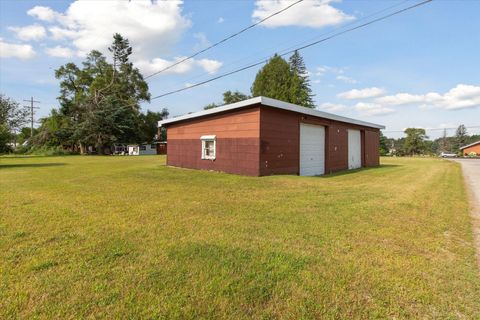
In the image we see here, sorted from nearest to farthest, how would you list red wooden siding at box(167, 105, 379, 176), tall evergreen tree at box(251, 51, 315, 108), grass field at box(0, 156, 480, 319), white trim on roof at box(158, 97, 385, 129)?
1. grass field at box(0, 156, 480, 319)
2. white trim on roof at box(158, 97, 385, 129)
3. red wooden siding at box(167, 105, 379, 176)
4. tall evergreen tree at box(251, 51, 315, 108)

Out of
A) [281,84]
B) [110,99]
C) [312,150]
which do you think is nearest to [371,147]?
[312,150]

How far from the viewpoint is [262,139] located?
10.8 m

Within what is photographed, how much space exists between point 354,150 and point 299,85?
29.9 m

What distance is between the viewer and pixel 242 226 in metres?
4.47

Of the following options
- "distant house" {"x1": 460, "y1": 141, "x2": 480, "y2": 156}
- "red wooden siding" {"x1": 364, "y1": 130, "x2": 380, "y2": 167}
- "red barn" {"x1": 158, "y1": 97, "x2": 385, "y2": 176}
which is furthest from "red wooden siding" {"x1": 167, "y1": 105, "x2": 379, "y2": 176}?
"distant house" {"x1": 460, "y1": 141, "x2": 480, "y2": 156}

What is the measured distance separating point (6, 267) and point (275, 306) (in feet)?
9.54

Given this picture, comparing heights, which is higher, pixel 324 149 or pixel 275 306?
pixel 324 149

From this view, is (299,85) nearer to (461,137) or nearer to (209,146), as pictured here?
(209,146)

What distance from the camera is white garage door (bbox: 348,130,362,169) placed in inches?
685

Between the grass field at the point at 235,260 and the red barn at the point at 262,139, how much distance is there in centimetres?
522

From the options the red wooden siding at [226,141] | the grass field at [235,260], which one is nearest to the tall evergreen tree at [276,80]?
the red wooden siding at [226,141]

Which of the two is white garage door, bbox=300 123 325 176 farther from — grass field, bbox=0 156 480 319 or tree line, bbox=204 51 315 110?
tree line, bbox=204 51 315 110

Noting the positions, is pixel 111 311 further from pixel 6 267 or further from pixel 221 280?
pixel 6 267

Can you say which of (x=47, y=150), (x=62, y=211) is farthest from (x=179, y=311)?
(x=47, y=150)
